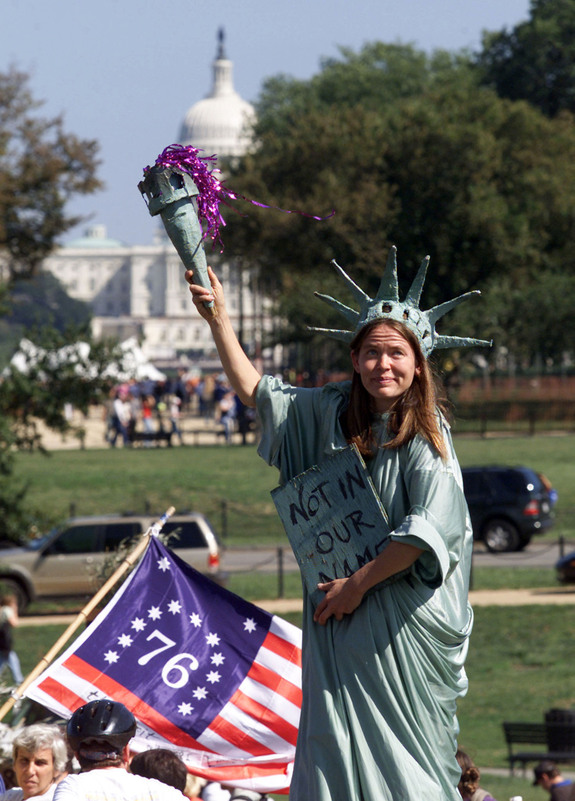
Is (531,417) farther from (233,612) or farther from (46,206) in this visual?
(233,612)

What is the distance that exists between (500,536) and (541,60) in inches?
1769

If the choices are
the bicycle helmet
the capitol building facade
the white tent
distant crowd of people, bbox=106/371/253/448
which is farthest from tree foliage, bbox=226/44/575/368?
the capitol building facade

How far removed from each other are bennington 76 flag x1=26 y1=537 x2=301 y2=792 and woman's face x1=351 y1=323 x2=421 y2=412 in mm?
2255

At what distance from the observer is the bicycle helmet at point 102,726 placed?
156 inches

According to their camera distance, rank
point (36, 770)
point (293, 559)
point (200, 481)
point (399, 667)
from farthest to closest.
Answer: point (200, 481), point (293, 559), point (36, 770), point (399, 667)

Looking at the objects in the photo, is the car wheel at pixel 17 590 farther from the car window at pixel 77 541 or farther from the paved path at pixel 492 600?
the car window at pixel 77 541

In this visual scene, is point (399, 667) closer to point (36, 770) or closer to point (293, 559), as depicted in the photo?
point (36, 770)

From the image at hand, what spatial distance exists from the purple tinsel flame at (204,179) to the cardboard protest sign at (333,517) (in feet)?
2.45

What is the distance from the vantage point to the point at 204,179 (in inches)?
164

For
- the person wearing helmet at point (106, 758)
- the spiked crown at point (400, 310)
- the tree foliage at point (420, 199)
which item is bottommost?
the person wearing helmet at point (106, 758)

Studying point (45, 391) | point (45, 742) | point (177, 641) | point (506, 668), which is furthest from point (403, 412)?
point (45, 391)

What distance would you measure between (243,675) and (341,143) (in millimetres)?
38457

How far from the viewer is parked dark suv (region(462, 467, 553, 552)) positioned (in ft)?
83.6

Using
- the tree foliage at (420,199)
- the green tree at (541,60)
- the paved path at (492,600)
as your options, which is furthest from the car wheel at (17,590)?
the green tree at (541,60)
